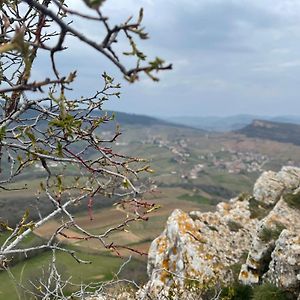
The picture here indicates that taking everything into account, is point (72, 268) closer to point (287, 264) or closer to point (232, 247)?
point (232, 247)

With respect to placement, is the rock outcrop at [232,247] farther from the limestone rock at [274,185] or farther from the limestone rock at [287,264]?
the limestone rock at [274,185]

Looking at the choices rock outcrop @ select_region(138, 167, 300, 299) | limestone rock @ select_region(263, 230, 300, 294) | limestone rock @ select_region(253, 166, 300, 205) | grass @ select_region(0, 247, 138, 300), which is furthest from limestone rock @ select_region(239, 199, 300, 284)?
grass @ select_region(0, 247, 138, 300)

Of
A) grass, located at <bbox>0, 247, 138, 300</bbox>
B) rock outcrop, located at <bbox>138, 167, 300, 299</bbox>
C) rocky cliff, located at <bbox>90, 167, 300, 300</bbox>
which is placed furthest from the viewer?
grass, located at <bbox>0, 247, 138, 300</bbox>

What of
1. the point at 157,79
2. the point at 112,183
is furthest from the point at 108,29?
the point at 112,183

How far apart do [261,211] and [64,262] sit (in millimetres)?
69585

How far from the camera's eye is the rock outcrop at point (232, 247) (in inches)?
442

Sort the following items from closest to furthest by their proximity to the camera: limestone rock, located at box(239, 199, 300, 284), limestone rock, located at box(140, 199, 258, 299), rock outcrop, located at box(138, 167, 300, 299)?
rock outcrop, located at box(138, 167, 300, 299) < limestone rock, located at box(239, 199, 300, 284) < limestone rock, located at box(140, 199, 258, 299)

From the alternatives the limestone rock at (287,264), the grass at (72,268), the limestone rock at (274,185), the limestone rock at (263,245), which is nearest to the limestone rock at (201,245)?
the limestone rock at (263,245)

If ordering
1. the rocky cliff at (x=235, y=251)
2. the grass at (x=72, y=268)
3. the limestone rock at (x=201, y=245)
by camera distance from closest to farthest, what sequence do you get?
the rocky cliff at (x=235, y=251) → the limestone rock at (x=201, y=245) → the grass at (x=72, y=268)

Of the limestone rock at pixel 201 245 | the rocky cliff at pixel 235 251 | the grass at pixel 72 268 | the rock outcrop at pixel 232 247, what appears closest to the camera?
the rocky cliff at pixel 235 251

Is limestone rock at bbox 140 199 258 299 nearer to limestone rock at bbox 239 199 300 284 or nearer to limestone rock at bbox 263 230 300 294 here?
limestone rock at bbox 239 199 300 284

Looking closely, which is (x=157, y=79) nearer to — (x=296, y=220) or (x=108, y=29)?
(x=108, y=29)

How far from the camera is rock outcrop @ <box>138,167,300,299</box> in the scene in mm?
11227

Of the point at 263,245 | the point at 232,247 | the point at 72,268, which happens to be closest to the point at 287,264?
the point at 263,245
